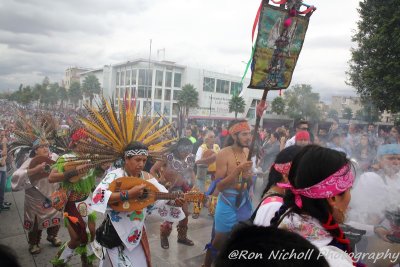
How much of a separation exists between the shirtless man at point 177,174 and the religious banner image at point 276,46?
235cm

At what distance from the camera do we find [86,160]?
3365 mm

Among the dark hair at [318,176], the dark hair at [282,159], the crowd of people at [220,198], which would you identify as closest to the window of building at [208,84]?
the crowd of people at [220,198]

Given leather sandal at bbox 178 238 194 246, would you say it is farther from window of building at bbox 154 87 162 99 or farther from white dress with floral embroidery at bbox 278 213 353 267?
window of building at bbox 154 87 162 99

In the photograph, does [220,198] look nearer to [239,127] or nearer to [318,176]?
[239,127]

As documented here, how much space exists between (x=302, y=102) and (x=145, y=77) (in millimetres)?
30088

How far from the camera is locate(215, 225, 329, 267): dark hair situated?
0.94 metres

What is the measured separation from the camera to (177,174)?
5.06 m

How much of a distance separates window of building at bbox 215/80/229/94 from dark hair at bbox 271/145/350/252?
60733mm

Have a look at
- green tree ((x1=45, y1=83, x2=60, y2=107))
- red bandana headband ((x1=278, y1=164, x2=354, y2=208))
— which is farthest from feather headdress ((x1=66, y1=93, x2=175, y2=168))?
green tree ((x1=45, y1=83, x2=60, y2=107))

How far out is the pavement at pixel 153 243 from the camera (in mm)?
4180

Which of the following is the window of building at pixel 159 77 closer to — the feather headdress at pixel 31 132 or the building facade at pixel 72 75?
the feather headdress at pixel 31 132

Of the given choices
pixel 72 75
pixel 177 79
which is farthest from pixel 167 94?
pixel 72 75

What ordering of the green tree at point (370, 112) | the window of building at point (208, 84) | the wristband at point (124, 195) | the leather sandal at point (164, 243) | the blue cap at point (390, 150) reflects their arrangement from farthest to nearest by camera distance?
the window of building at point (208, 84) < the green tree at point (370, 112) < the leather sandal at point (164, 243) < the blue cap at point (390, 150) < the wristband at point (124, 195)

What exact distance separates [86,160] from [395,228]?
3.13 meters
